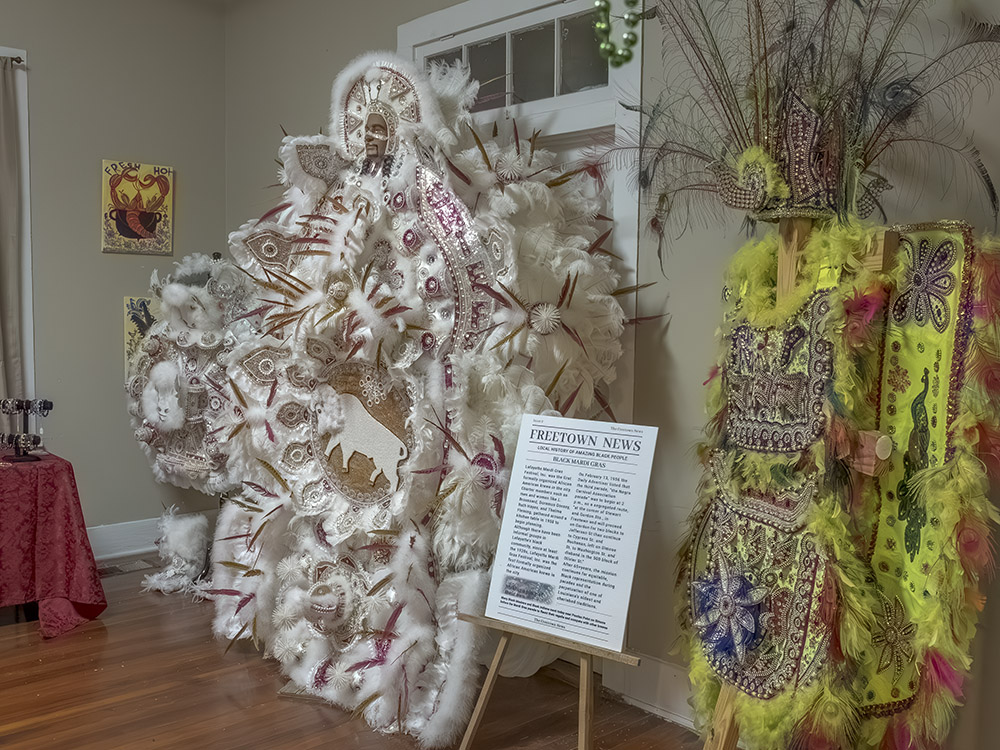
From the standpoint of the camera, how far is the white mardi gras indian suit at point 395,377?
2.62 meters

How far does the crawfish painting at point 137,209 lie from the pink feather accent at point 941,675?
4064 mm

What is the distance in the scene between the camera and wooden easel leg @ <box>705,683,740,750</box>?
2.12m

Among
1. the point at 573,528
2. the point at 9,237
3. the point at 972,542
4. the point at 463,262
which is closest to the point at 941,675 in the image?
the point at 972,542

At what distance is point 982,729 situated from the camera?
208 cm

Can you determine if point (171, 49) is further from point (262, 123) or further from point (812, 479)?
point (812, 479)

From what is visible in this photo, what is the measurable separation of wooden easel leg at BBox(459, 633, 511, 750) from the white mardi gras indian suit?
0.14m

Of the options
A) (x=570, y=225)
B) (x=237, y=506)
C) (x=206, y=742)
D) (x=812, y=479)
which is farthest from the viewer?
(x=237, y=506)

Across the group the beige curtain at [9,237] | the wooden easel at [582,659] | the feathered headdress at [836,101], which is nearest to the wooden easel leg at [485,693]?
the wooden easel at [582,659]

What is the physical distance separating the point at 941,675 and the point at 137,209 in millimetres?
4154

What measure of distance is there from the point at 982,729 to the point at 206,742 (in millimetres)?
2035

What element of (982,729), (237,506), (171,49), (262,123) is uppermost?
(171,49)

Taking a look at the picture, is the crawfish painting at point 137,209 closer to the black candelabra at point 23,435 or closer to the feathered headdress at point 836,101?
the black candelabra at point 23,435

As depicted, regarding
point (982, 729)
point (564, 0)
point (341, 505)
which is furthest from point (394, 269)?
point (982, 729)

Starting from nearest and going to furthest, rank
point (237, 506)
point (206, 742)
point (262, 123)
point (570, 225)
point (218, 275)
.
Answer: point (206, 742) → point (570, 225) → point (237, 506) → point (218, 275) → point (262, 123)
